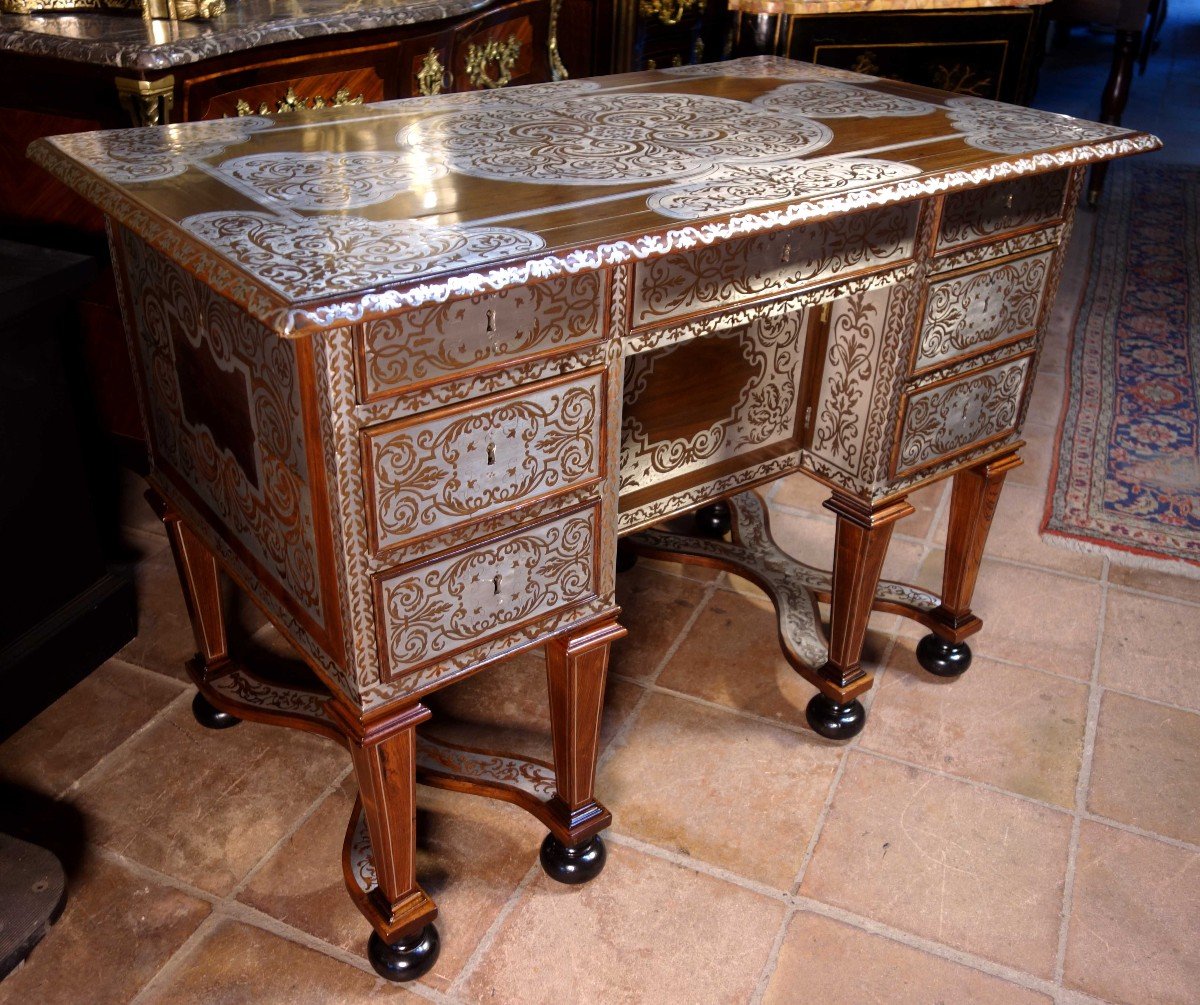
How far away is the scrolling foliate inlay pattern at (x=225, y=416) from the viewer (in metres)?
1.36

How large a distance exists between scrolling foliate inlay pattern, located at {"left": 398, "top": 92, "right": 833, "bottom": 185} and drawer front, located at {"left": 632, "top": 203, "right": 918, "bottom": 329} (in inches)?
4.9

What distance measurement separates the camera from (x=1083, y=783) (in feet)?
7.04

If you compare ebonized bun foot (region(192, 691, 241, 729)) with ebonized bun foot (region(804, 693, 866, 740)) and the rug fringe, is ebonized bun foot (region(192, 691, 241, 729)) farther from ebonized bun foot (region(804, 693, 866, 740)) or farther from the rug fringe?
the rug fringe

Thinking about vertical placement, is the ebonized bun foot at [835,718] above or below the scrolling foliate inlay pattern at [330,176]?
below

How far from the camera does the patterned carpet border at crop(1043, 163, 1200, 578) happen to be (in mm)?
2988

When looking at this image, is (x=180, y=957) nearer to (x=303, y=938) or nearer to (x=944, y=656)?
(x=303, y=938)

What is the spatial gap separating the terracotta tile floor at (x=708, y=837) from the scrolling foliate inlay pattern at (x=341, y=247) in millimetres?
1098

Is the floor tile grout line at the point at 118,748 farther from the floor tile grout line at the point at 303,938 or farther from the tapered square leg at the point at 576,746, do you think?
the tapered square leg at the point at 576,746

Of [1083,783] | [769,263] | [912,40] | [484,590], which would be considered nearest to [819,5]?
[912,40]

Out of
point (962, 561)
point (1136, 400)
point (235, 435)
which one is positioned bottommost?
point (1136, 400)

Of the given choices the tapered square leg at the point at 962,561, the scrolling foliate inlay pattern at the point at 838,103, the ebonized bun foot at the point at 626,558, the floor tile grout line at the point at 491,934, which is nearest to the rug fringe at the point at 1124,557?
the tapered square leg at the point at 962,561

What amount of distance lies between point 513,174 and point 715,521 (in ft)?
4.64

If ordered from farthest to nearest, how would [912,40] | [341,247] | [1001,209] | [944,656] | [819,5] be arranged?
1. [912,40]
2. [819,5]
3. [944,656]
4. [1001,209]
5. [341,247]

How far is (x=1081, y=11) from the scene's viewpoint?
17.8 ft
